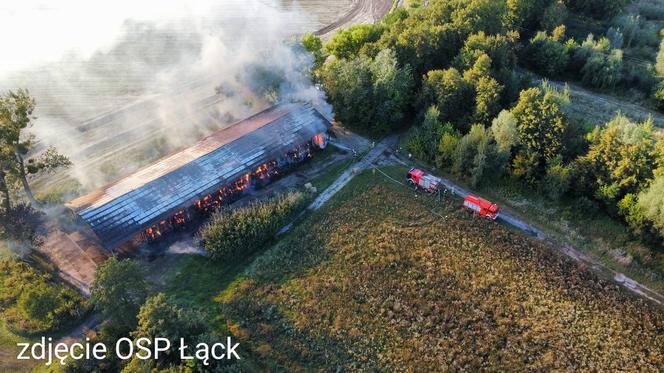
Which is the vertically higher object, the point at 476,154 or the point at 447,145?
the point at 447,145

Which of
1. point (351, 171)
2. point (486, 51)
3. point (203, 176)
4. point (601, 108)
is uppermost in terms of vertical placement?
point (486, 51)

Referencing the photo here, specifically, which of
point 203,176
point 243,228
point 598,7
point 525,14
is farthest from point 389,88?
point 598,7

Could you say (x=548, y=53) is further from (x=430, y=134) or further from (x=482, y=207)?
(x=482, y=207)

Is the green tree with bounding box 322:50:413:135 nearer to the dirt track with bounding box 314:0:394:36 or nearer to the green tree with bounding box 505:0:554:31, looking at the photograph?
the dirt track with bounding box 314:0:394:36

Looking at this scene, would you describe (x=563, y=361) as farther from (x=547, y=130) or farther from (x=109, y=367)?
(x=109, y=367)

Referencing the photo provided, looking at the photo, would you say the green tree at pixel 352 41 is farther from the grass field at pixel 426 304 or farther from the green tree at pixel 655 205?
the green tree at pixel 655 205
